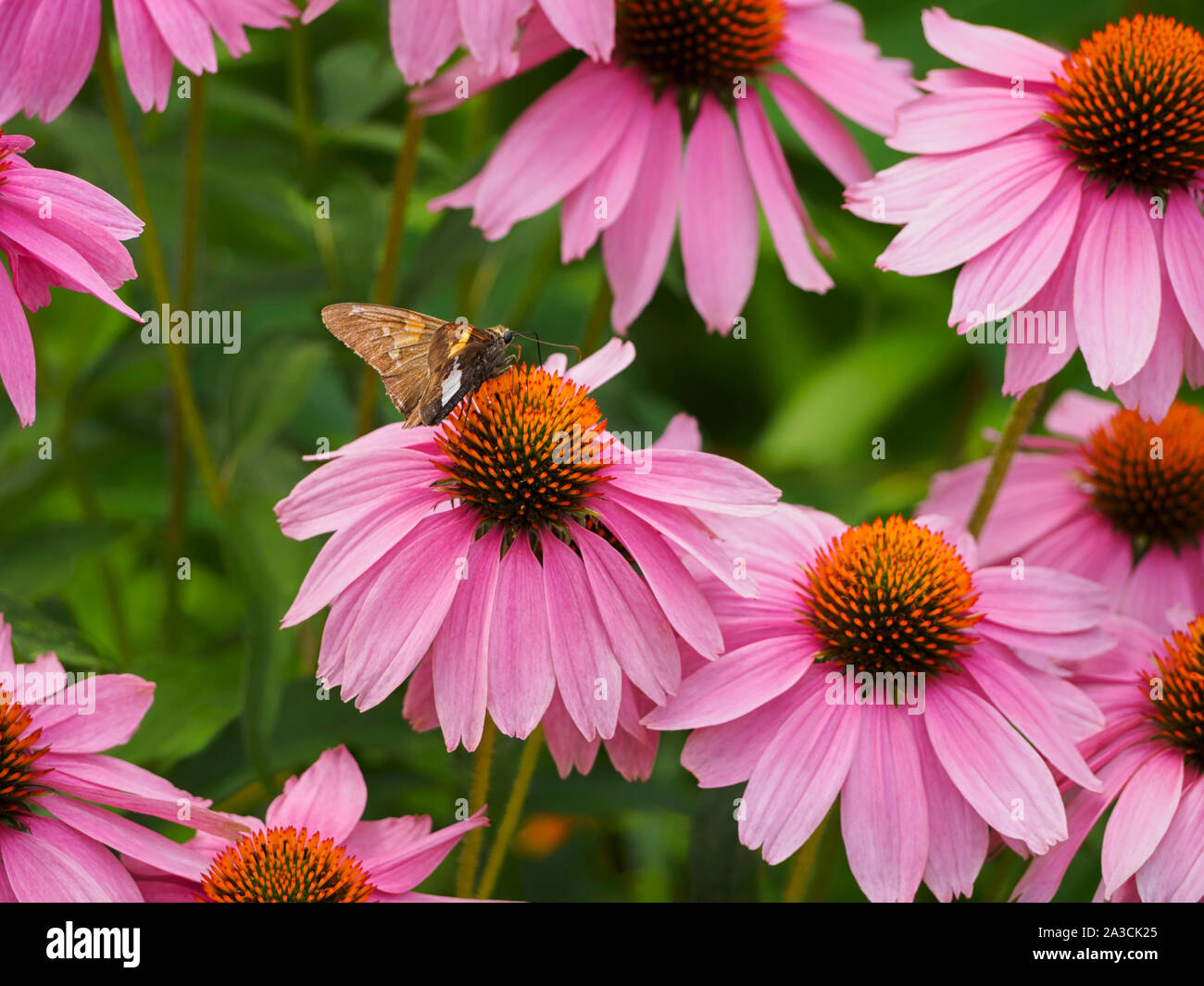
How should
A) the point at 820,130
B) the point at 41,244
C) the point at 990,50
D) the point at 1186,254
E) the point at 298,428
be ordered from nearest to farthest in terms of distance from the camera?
the point at 41,244 → the point at 1186,254 → the point at 990,50 → the point at 820,130 → the point at 298,428

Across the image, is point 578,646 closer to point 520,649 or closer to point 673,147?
point 520,649

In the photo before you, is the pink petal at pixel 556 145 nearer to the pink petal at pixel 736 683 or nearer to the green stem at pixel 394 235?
the green stem at pixel 394 235

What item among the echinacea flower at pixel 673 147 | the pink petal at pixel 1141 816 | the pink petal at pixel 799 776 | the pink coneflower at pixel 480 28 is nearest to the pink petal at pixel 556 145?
the echinacea flower at pixel 673 147

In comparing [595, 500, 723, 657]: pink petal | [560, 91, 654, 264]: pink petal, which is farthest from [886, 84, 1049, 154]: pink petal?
[595, 500, 723, 657]: pink petal

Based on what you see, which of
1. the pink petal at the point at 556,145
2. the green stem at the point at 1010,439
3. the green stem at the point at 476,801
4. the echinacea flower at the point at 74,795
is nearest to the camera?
the echinacea flower at the point at 74,795

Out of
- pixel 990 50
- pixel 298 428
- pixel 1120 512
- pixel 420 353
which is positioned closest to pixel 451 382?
pixel 420 353

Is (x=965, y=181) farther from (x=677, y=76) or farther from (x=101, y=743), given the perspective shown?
(x=101, y=743)
